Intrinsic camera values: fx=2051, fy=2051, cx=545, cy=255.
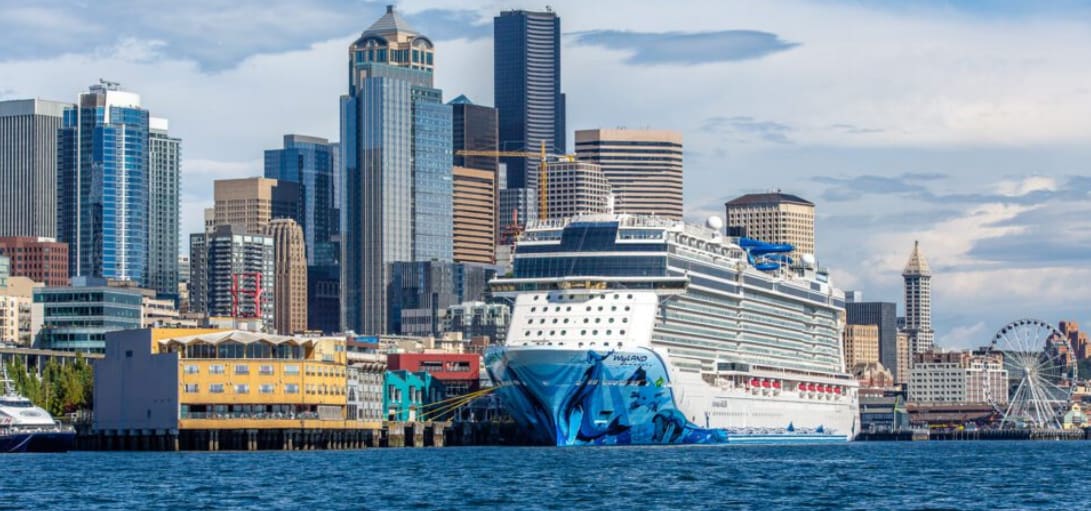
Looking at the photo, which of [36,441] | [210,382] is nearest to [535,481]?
[36,441]

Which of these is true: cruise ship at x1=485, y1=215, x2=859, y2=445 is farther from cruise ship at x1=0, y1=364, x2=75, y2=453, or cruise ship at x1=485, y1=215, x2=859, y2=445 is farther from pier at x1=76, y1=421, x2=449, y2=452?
cruise ship at x1=0, y1=364, x2=75, y2=453

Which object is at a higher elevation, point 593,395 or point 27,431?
point 593,395

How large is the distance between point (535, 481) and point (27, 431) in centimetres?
5696

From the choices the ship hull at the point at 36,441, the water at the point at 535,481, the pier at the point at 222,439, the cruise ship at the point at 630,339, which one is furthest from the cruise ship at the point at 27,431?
the cruise ship at the point at 630,339

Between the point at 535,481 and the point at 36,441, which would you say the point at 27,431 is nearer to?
the point at 36,441

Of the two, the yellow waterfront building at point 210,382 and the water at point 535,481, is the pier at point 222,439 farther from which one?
the water at point 535,481

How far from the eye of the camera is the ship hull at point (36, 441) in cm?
15950

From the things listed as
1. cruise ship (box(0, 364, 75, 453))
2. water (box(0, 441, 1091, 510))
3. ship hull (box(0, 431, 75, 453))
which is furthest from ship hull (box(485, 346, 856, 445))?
cruise ship (box(0, 364, 75, 453))

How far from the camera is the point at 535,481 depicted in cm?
11912

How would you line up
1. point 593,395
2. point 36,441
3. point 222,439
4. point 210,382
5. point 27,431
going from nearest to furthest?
1. point 593,395
2. point 27,431
3. point 36,441
4. point 222,439
5. point 210,382

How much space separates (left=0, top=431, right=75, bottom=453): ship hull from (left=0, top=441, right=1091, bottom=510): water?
50.2 inches

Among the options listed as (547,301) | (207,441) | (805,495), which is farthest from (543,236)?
(805,495)

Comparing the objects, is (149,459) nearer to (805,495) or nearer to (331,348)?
(331,348)

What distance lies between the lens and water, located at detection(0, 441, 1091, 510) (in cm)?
10300
